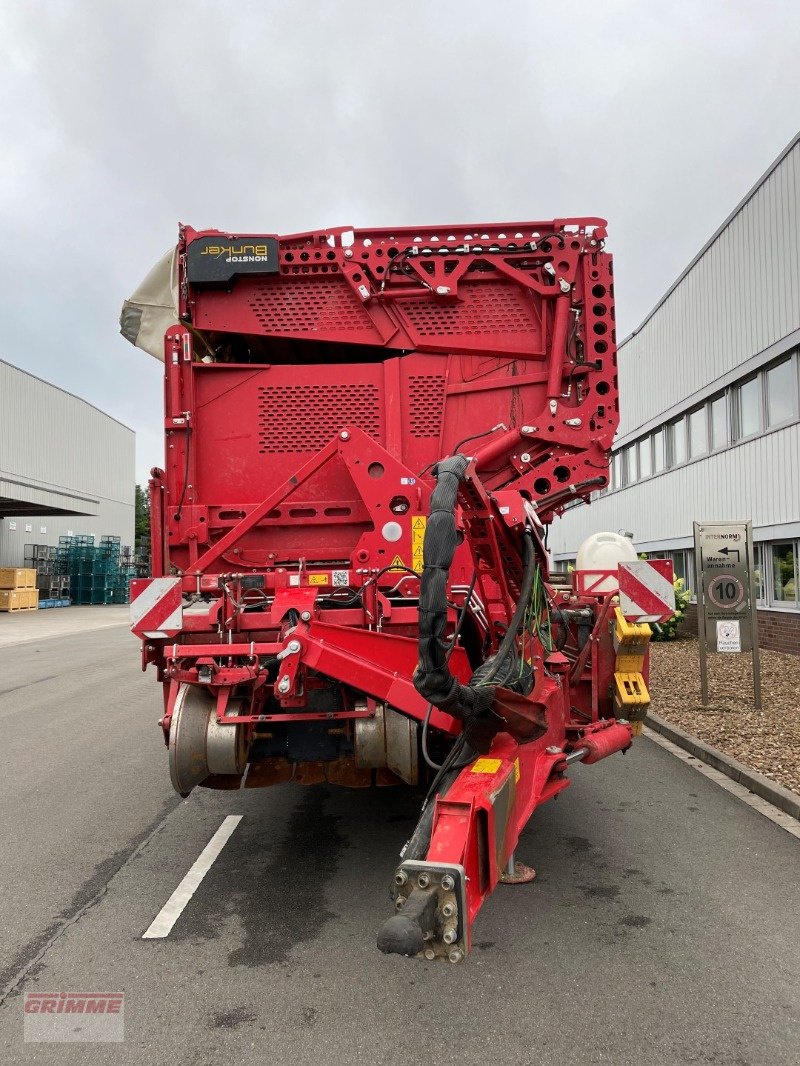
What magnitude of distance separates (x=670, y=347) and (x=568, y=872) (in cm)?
1625

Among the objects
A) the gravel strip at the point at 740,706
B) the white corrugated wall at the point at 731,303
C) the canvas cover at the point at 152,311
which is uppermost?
the white corrugated wall at the point at 731,303

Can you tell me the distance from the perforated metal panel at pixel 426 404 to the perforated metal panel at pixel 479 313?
316 millimetres

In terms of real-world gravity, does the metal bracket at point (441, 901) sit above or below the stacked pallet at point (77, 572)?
below

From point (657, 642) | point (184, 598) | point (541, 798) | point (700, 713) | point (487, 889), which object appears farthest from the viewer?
point (657, 642)

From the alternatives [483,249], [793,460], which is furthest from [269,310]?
[793,460]

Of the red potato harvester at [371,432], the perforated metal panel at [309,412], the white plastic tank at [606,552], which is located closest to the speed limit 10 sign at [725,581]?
the white plastic tank at [606,552]


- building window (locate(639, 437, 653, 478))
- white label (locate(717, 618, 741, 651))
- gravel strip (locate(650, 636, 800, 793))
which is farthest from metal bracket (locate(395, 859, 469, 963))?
building window (locate(639, 437, 653, 478))

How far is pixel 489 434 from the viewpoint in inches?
212

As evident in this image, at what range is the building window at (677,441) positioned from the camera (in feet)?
60.0

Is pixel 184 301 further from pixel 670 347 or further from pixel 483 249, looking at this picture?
pixel 670 347

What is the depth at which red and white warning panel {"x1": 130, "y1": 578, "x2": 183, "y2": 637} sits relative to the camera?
4281mm

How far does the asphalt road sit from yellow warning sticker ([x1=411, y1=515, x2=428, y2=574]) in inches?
70.7

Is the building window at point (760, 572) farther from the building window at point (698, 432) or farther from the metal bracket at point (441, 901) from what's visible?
the metal bracket at point (441, 901)

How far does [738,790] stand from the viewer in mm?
6203
